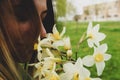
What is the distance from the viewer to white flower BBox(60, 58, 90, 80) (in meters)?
1.11

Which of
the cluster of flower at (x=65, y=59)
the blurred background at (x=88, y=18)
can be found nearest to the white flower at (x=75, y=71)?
the cluster of flower at (x=65, y=59)

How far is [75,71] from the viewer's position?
1118mm

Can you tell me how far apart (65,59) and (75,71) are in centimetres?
9

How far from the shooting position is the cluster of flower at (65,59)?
1.12 meters

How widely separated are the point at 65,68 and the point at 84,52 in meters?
6.34

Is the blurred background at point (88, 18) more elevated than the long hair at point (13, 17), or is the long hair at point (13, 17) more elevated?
the long hair at point (13, 17)

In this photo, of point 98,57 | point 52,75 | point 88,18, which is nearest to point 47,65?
point 52,75

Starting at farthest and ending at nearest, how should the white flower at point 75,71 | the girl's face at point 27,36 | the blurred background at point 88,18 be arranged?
1. the blurred background at point 88,18
2. the girl's face at point 27,36
3. the white flower at point 75,71

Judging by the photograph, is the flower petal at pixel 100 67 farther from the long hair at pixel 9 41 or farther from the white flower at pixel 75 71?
the long hair at pixel 9 41

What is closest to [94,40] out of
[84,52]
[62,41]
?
[62,41]

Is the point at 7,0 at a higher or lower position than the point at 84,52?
higher

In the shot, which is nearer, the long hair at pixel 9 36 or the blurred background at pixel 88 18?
the long hair at pixel 9 36

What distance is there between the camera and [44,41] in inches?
47.4

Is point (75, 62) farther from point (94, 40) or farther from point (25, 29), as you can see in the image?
point (25, 29)
